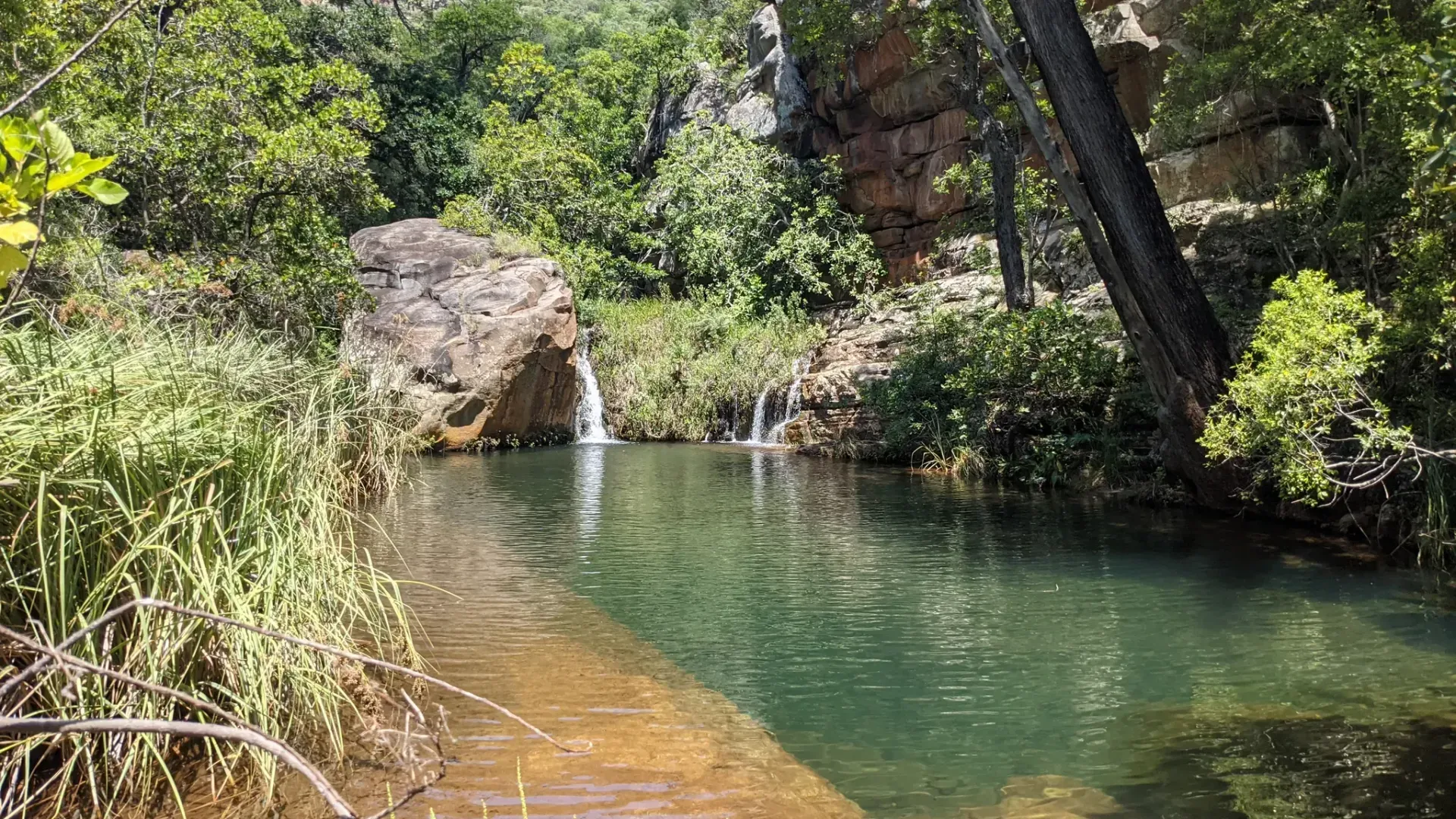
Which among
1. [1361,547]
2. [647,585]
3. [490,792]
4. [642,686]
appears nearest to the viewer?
[490,792]

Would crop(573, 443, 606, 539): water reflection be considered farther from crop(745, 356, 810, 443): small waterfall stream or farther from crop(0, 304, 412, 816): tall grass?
crop(0, 304, 412, 816): tall grass

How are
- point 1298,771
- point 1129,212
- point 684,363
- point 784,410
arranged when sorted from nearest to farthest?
1. point 1298,771
2. point 1129,212
3. point 784,410
4. point 684,363

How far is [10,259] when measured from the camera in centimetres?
172

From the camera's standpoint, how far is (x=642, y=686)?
5.00 metres

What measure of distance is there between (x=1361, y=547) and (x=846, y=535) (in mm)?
4148

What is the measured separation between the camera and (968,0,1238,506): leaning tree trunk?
349 inches

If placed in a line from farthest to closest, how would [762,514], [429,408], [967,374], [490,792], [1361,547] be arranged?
[429,408]
[967,374]
[762,514]
[1361,547]
[490,792]

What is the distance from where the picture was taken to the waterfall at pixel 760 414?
19938 millimetres

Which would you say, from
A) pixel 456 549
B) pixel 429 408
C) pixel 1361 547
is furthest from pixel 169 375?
pixel 429 408

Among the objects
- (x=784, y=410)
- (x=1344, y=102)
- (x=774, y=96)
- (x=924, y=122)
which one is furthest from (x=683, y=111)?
(x=1344, y=102)

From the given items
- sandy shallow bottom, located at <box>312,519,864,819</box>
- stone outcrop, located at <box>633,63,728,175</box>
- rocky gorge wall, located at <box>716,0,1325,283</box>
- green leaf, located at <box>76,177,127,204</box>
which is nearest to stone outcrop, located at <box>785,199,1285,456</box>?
rocky gorge wall, located at <box>716,0,1325,283</box>

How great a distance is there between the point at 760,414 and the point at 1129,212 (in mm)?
11525

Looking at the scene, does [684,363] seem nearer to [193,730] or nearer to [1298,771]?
[1298,771]

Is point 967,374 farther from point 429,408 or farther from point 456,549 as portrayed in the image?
point 429,408
